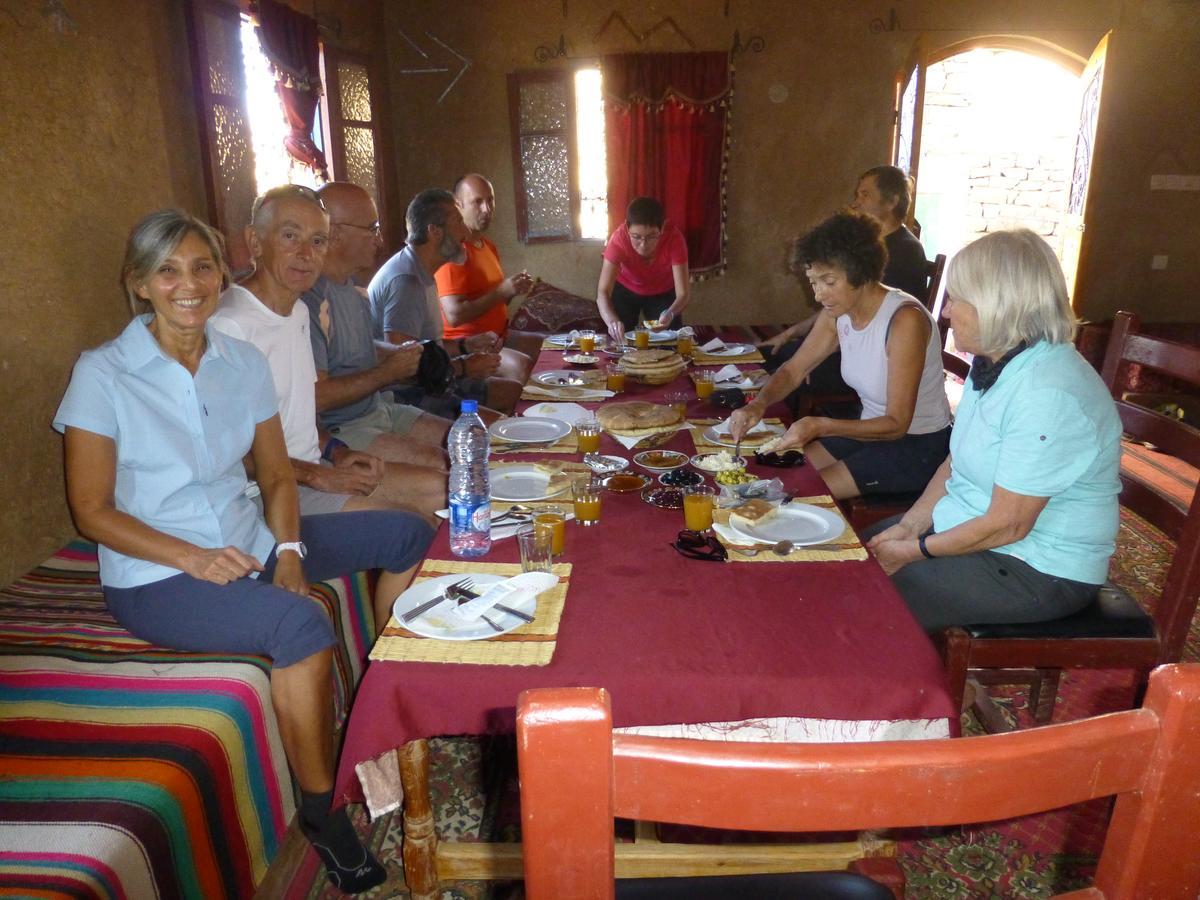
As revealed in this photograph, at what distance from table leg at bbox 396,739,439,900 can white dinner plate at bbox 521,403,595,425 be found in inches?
43.3

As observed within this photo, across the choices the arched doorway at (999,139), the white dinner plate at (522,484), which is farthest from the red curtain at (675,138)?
the white dinner plate at (522,484)

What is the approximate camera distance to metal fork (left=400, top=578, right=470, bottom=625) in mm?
1263

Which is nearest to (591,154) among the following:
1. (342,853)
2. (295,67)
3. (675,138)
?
(675,138)

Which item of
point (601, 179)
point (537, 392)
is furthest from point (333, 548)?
point (601, 179)

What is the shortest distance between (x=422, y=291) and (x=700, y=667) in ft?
8.88

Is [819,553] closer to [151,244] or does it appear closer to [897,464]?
[897,464]

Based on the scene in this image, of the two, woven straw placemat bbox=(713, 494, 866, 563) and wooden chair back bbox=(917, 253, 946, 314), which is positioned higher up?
wooden chair back bbox=(917, 253, 946, 314)

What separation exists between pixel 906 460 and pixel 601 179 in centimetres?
431

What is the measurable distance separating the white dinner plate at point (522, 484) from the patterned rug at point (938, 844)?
0.74m

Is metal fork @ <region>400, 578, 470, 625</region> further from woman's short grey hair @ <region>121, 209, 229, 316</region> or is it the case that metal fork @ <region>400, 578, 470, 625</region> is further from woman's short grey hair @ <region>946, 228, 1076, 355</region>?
woman's short grey hair @ <region>946, 228, 1076, 355</region>

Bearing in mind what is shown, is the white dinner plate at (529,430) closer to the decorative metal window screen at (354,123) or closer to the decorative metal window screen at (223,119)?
the decorative metal window screen at (223,119)

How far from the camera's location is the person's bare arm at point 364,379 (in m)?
2.61

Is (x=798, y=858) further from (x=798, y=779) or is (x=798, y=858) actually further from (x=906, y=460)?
(x=906, y=460)

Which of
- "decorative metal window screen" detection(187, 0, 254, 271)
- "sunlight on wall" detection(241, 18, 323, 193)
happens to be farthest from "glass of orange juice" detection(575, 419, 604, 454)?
"sunlight on wall" detection(241, 18, 323, 193)
